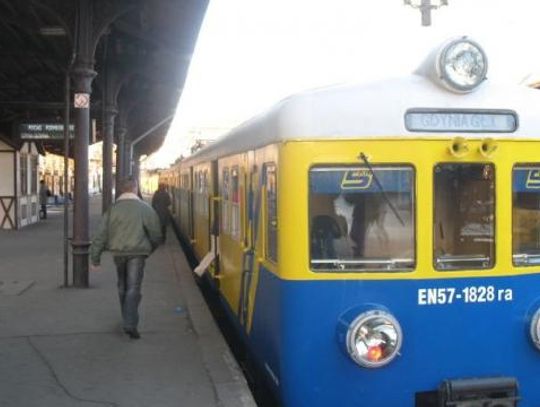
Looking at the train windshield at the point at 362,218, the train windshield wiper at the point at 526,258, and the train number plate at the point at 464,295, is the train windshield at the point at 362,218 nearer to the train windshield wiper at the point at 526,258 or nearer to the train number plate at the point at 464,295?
the train number plate at the point at 464,295

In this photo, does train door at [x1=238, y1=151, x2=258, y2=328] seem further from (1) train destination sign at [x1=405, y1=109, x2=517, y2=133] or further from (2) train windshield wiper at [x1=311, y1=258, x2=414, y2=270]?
(1) train destination sign at [x1=405, y1=109, x2=517, y2=133]

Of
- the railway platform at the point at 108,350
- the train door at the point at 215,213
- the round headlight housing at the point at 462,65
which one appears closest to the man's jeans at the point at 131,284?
the railway platform at the point at 108,350

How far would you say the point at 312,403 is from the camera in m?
4.62

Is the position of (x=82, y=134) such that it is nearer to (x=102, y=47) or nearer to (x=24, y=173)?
(x=102, y=47)

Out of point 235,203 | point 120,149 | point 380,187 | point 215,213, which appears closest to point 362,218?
point 380,187

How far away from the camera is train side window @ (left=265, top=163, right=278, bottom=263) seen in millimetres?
4949

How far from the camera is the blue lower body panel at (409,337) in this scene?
15.1 ft

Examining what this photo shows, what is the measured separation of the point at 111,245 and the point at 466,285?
148 inches

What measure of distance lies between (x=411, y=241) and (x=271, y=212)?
0.94m

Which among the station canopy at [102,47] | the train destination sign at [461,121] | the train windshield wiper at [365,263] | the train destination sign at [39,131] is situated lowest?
the train windshield wiper at [365,263]

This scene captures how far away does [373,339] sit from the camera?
177 inches

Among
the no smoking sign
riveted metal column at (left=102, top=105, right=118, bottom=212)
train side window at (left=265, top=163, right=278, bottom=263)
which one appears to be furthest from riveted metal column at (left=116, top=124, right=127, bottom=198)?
train side window at (left=265, top=163, right=278, bottom=263)

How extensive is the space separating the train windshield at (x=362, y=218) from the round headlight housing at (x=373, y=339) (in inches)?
12.6

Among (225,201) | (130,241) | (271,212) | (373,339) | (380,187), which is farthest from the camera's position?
(225,201)
